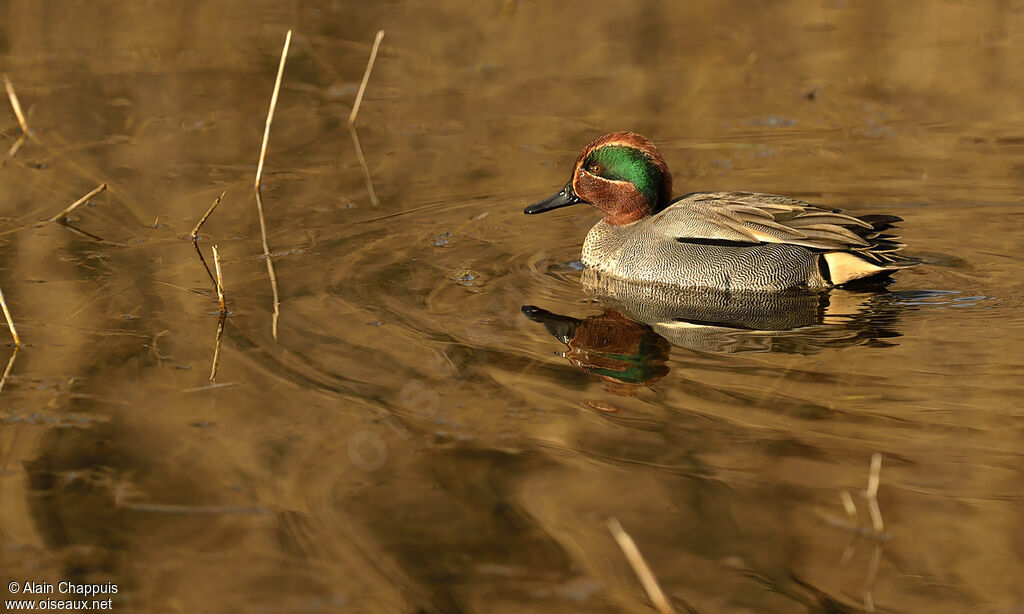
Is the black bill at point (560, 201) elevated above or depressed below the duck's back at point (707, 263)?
above

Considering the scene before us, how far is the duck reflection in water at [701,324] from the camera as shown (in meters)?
6.09

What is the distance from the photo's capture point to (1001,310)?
647 centimetres

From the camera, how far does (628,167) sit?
7742 millimetres

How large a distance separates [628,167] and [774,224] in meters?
1.07

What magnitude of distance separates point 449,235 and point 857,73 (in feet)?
17.1

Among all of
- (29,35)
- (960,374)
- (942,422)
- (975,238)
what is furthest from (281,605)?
(29,35)

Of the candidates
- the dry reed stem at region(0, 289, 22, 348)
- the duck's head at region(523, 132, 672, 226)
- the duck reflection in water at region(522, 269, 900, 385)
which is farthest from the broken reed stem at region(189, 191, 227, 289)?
the duck's head at region(523, 132, 672, 226)

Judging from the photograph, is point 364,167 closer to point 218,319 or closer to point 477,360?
point 218,319

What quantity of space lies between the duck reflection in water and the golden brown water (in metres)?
0.04

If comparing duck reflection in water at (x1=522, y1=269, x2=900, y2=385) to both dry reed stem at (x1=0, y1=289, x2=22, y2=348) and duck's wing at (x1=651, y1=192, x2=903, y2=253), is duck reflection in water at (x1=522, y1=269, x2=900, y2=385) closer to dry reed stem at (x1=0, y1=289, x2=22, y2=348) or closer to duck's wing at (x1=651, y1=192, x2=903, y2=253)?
duck's wing at (x1=651, y1=192, x2=903, y2=253)

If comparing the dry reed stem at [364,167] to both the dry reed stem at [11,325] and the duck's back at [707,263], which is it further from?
the dry reed stem at [11,325]

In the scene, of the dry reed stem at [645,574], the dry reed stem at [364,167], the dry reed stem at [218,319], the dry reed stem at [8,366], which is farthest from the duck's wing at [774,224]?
the dry reed stem at [8,366]

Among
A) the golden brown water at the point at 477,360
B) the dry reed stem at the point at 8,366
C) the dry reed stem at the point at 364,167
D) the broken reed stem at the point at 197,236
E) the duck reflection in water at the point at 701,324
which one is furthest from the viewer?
the dry reed stem at the point at 364,167

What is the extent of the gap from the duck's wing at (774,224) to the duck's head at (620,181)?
446mm
